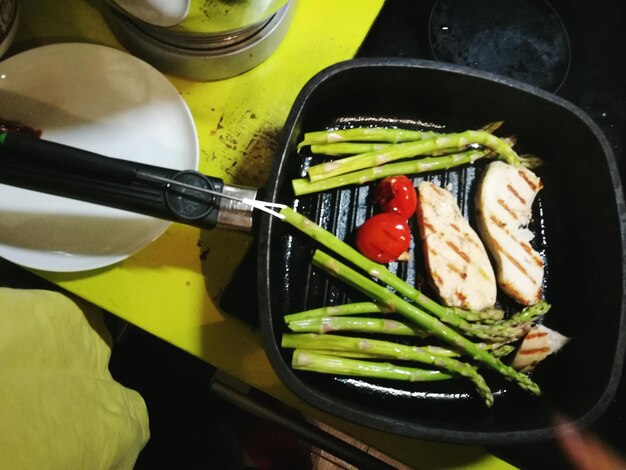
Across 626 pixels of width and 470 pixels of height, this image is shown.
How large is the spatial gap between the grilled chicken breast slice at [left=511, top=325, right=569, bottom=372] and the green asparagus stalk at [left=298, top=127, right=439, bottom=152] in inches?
24.4

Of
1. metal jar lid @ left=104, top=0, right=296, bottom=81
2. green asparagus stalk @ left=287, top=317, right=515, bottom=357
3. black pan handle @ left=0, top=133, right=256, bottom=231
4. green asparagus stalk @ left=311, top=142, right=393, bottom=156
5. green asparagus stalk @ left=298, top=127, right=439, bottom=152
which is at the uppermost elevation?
metal jar lid @ left=104, top=0, right=296, bottom=81

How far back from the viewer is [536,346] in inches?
54.7

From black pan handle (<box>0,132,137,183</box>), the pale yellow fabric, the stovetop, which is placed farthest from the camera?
the stovetop

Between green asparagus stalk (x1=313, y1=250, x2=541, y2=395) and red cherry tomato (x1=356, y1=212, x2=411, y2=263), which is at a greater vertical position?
red cherry tomato (x1=356, y1=212, x2=411, y2=263)

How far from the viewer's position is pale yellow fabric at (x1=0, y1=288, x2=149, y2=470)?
2.98 feet

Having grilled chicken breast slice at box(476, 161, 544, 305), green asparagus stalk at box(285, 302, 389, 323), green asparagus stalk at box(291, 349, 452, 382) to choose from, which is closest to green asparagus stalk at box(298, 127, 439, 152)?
grilled chicken breast slice at box(476, 161, 544, 305)

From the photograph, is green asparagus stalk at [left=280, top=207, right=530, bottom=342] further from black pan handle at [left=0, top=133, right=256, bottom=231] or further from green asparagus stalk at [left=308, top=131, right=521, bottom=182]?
black pan handle at [left=0, top=133, right=256, bottom=231]

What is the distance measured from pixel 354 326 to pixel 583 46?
4.65 feet

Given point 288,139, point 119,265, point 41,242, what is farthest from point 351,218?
point 41,242

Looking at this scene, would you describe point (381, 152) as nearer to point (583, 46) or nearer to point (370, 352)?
point (370, 352)

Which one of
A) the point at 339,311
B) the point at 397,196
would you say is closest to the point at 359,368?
the point at 339,311

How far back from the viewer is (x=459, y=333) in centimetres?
142

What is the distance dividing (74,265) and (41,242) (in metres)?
0.11

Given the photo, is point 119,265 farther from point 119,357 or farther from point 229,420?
point 229,420
